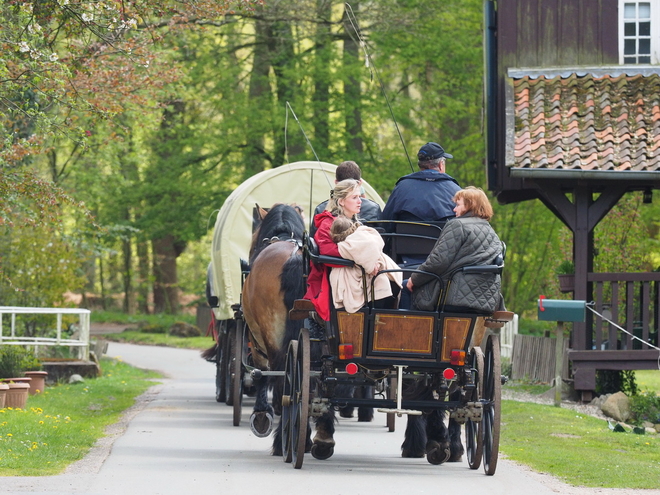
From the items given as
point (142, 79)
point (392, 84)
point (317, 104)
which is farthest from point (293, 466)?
point (392, 84)

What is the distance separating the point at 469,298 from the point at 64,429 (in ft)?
16.3

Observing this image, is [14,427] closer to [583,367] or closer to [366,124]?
→ [583,367]

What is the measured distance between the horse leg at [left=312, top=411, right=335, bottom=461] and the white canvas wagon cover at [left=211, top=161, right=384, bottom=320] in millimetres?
5270

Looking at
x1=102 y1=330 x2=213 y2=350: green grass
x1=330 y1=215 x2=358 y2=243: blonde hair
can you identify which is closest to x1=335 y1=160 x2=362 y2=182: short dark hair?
x1=330 y1=215 x2=358 y2=243: blonde hair

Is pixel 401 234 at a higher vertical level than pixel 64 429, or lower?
higher

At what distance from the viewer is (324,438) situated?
31.7ft

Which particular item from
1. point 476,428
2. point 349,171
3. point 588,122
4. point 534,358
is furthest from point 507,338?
point 476,428

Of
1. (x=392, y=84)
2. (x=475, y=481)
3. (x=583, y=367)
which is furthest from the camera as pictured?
(x=392, y=84)

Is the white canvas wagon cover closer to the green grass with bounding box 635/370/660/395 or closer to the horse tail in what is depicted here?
the horse tail

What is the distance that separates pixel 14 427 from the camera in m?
11.7

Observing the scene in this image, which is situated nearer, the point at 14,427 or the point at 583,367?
the point at 14,427

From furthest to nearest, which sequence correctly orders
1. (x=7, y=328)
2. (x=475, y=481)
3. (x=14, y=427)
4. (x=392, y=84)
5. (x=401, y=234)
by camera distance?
(x=392, y=84) < (x=7, y=328) < (x=14, y=427) < (x=401, y=234) < (x=475, y=481)

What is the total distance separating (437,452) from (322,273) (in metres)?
1.87

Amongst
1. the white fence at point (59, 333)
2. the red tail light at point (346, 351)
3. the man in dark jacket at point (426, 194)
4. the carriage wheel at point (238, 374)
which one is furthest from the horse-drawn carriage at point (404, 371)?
the white fence at point (59, 333)
